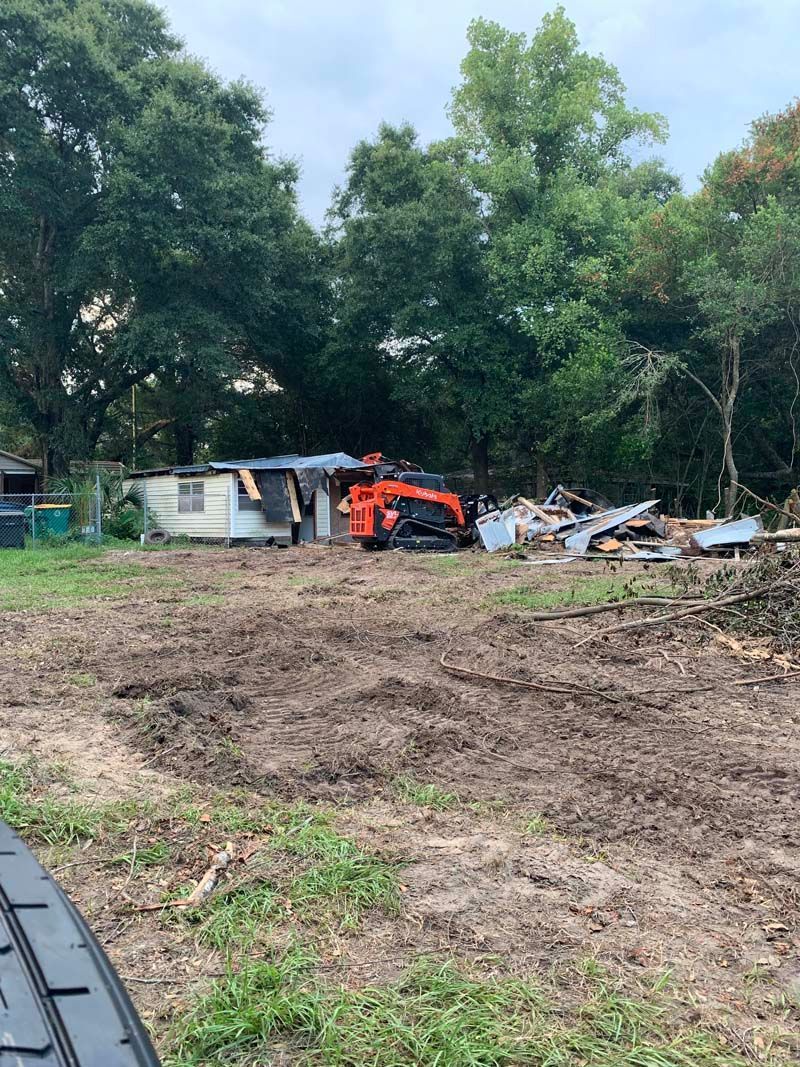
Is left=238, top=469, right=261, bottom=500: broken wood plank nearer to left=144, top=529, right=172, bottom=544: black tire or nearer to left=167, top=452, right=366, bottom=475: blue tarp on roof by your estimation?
left=167, top=452, right=366, bottom=475: blue tarp on roof

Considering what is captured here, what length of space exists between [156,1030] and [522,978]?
1.02m

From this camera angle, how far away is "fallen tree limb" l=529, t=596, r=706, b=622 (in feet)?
24.3

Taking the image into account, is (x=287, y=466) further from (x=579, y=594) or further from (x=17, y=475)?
(x=579, y=594)

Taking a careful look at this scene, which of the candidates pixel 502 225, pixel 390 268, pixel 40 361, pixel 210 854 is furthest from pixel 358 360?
pixel 210 854

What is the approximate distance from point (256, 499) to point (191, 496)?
231cm

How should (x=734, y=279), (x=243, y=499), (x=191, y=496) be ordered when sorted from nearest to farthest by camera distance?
(x=734, y=279) < (x=243, y=499) < (x=191, y=496)

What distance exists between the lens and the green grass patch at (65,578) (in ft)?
31.6

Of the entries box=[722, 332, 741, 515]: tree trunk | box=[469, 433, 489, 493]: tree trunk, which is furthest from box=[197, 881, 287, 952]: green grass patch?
box=[469, 433, 489, 493]: tree trunk

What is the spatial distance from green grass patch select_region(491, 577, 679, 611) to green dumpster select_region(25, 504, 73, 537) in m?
13.2

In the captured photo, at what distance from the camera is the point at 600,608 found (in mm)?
7668

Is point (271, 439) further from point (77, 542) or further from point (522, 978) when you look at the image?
point (522, 978)

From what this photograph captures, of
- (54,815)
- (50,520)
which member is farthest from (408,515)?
(54,815)

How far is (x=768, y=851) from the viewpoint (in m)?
2.99

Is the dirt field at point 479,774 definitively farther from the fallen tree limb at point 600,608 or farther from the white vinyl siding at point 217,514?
the white vinyl siding at point 217,514
